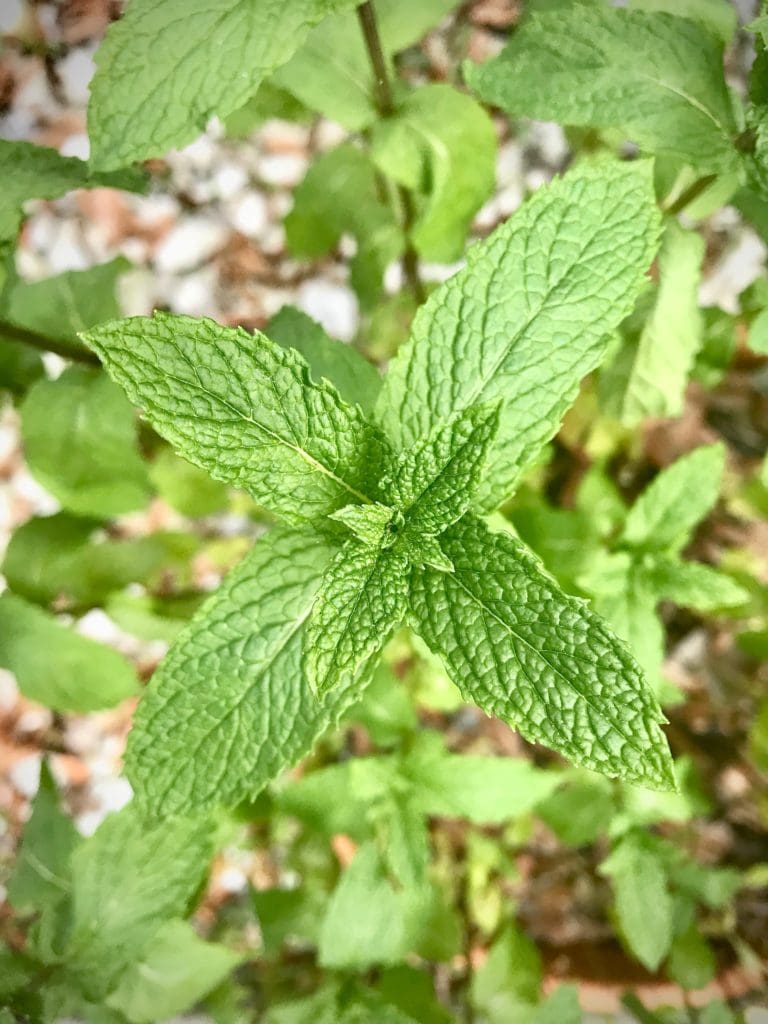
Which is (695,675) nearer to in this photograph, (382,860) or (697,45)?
(382,860)

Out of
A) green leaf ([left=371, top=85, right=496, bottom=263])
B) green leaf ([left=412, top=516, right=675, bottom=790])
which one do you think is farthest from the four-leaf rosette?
green leaf ([left=371, top=85, right=496, bottom=263])

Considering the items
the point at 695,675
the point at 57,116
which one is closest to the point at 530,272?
the point at 695,675

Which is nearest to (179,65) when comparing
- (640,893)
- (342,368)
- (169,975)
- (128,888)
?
(342,368)

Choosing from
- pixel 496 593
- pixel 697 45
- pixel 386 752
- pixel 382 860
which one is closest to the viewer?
pixel 496 593

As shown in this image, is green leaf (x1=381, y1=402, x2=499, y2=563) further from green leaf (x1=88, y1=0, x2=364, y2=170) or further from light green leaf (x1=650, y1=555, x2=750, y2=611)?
light green leaf (x1=650, y1=555, x2=750, y2=611)

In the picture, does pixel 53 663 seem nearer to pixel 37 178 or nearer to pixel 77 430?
pixel 77 430
